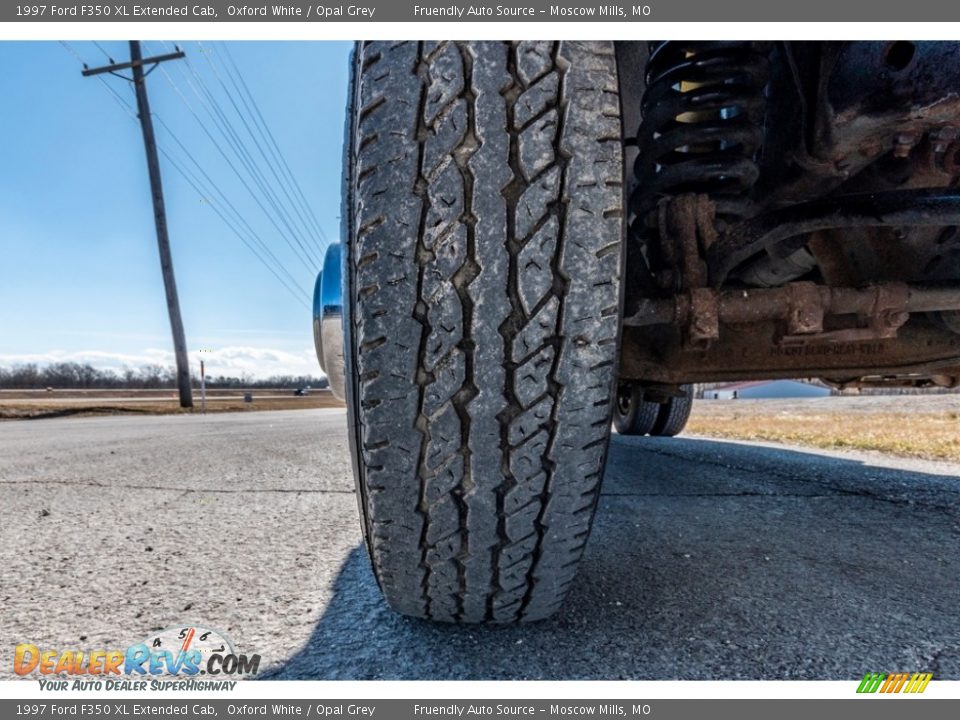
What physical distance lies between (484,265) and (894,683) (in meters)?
0.77

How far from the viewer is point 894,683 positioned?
682 millimetres

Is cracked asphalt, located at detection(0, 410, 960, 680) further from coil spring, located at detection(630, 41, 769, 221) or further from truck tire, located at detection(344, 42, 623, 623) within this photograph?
coil spring, located at detection(630, 41, 769, 221)

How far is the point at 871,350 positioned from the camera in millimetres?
1361

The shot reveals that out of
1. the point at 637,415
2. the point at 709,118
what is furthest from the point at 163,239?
the point at 709,118

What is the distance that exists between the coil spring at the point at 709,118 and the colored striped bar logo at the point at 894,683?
74 centimetres

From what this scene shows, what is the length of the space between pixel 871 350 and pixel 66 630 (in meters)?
1.85

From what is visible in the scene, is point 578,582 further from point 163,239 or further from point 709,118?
point 163,239

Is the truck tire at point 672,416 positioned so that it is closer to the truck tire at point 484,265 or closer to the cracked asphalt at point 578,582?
the cracked asphalt at point 578,582

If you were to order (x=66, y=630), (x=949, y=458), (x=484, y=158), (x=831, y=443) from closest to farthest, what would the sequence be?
(x=484, y=158) → (x=66, y=630) → (x=949, y=458) → (x=831, y=443)

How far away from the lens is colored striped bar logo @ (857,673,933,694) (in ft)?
2.21

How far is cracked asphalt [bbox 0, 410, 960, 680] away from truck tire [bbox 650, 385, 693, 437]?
5.61 feet

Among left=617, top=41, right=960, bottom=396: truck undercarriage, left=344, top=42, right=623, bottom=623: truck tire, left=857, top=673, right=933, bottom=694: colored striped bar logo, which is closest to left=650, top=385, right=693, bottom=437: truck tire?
left=617, top=41, right=960, bottom=396: truck undercarriage
